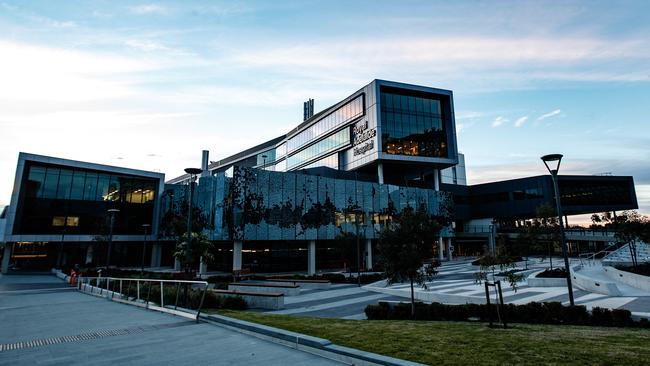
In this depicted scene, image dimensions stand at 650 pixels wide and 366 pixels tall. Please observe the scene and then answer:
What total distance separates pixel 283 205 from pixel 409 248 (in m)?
26.0

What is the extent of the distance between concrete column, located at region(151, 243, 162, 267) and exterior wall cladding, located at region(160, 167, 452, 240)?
6497 mm

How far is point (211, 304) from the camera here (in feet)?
48.8

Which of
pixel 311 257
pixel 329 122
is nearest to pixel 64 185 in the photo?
pixel 311 257

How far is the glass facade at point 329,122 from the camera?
5638 centimetres

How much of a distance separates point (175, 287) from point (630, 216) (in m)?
39.9

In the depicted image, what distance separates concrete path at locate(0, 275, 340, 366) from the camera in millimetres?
6293

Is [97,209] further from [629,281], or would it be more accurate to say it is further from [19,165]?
[629,281]

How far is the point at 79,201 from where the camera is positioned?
1925 inches

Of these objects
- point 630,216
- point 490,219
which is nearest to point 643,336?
point 630,216

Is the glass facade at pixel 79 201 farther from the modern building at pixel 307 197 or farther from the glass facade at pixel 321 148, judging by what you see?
the glass facade at pixel 321 148

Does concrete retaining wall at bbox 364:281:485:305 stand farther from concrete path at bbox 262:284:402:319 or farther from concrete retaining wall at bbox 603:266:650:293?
concrete retaining wall at bbox 603:266:650:293

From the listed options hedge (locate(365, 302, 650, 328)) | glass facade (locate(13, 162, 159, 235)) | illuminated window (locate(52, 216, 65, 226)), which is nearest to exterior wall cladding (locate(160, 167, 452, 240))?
glass facade (locate(13, 162, 159, 235))

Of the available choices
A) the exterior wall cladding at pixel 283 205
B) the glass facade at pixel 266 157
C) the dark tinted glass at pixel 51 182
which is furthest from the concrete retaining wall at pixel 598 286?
the glass facade at pixel 266 157

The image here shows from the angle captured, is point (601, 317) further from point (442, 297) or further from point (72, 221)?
point (72, 221)
